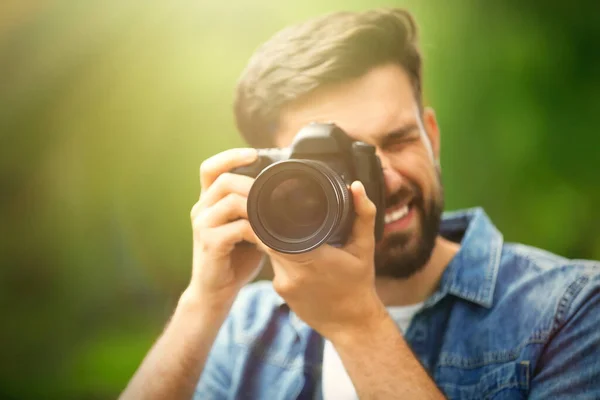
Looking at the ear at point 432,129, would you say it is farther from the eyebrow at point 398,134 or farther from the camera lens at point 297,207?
the camera lens at point 297,207

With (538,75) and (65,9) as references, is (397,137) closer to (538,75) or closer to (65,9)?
(538,75)

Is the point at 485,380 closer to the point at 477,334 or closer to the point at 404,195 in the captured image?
the point at 477,334

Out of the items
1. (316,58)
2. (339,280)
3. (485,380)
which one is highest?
(316,58)

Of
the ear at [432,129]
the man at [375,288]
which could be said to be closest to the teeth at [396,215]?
the man at [375,288]

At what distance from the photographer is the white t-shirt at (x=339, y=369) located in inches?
39.2

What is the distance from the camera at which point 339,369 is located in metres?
1.01

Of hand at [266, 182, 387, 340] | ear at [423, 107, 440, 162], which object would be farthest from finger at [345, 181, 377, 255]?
ear at [423, 107, 440, 162]

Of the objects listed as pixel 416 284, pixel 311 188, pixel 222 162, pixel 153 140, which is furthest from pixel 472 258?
pixel 153 140

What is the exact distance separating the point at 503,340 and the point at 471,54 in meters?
0.46

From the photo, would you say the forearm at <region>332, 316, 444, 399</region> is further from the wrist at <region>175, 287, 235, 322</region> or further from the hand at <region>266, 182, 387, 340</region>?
the wrist at <region>175, 287, 235, 322</region>

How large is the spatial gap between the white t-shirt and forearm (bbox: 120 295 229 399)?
0.18 meters

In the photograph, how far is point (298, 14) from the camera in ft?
3.50

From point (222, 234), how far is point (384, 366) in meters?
0.30

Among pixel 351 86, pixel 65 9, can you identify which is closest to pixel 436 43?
pixel 351 86
